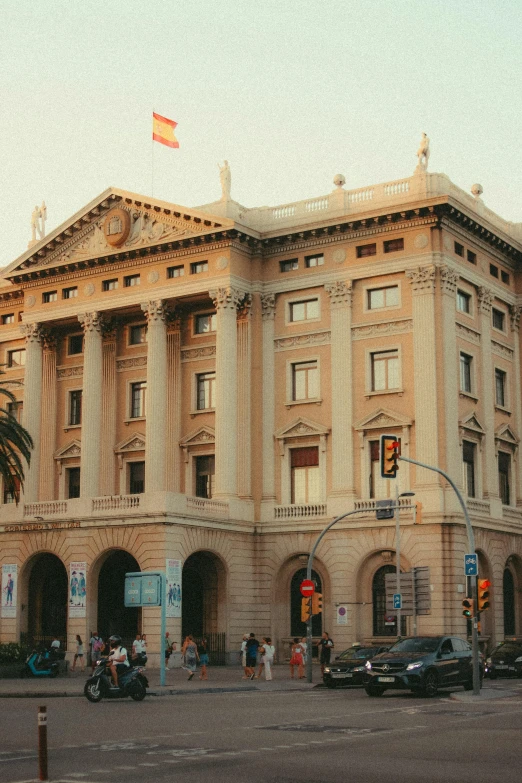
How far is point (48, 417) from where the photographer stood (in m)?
59.5

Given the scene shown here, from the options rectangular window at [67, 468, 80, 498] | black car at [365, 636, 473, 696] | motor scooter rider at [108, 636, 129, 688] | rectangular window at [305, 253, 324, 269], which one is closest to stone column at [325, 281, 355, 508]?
rectangular window at [305, 253, 324, 269]

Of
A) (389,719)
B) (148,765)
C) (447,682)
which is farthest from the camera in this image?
(447,682)

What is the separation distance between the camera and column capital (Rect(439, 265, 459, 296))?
50375 mm

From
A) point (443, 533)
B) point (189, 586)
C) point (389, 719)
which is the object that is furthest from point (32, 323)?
point (389, 719)

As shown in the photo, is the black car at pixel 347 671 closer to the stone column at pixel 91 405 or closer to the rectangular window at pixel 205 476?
the rectangular window at pixel 205 476

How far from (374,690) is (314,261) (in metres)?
27.0

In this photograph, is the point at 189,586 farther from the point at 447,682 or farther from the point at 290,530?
the point at 447,682

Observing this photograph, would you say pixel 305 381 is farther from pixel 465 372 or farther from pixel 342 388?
pixel 465 372

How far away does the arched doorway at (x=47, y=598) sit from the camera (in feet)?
179

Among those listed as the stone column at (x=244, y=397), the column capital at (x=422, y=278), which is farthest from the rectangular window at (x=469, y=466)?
the stone column at (x=244, y=397)

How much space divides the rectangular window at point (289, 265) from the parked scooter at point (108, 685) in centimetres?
2861

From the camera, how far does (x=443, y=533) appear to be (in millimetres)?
47938

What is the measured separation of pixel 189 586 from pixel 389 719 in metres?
30.7

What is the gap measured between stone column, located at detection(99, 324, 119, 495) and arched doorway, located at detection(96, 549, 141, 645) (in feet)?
14.4
